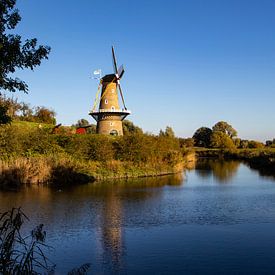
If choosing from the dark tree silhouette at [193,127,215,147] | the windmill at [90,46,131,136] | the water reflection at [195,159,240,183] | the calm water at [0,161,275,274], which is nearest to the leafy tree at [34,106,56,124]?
the windmill at [90,46,131,136]

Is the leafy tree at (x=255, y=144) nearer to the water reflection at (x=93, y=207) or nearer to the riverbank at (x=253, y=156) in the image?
the riverbank at (x=253, y=156)

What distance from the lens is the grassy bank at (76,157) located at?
24.6 m

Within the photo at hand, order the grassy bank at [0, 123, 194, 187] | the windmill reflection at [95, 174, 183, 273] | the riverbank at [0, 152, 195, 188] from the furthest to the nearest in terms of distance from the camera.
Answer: the grassy bank at [0, 123, 194, 187] → the riverbank at [0, 152, 195, 188] → the windmill reflection at [95, 174, 183, 273]

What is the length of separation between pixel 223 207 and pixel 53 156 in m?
14.3

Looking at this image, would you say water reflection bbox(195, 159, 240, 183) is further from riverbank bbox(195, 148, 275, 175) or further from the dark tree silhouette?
the dark tree silhouette

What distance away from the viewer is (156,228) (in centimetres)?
1284

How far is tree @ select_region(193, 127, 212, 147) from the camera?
86375 millimetres

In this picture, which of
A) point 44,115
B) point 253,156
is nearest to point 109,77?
point 44,115

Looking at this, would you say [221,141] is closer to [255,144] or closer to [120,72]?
[255,144]

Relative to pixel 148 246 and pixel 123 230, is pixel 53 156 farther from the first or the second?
pixel 148 246

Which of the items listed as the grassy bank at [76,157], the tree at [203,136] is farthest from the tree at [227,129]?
the grassy bank at [76,157]

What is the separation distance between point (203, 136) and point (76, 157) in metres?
61.3

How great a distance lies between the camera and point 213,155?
70125 mm

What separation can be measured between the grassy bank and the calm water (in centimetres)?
287
